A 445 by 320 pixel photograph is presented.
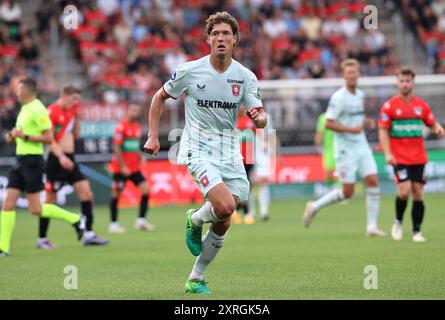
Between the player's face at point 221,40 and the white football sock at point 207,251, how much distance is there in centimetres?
160

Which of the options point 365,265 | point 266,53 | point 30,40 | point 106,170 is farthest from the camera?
point 266,53

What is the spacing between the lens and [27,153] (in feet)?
43.0

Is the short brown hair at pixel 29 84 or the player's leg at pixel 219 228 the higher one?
the short brown hair at pixel 29 84

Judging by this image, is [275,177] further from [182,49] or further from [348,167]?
[348,167]

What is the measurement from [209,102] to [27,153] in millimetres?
5049

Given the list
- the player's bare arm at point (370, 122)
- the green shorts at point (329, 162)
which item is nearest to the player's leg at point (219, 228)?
the player's bare arm at point (370, 122)

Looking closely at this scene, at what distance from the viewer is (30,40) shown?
2617 centimetres

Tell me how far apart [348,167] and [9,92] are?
36.9 ft

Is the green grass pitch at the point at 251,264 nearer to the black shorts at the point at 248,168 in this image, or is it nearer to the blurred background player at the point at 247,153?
the blurred background player at the point at 247,153

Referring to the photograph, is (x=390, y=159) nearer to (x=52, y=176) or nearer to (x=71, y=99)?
(x=71, y=99)

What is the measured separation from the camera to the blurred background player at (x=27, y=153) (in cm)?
1289

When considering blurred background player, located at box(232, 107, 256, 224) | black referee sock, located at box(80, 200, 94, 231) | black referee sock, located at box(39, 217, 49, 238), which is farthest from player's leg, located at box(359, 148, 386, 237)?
black referee sock, located at box(39, 217, 49, 238)

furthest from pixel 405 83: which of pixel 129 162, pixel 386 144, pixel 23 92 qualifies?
pixel 129 162
